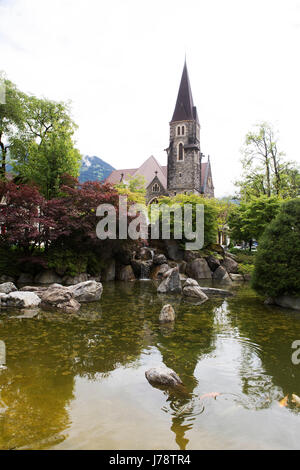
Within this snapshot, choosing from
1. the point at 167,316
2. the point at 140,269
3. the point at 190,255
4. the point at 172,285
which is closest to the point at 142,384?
the point at 167,316

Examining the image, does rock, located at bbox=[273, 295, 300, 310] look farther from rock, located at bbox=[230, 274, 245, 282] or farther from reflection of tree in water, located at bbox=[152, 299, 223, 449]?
rock, located at bbox=[230, 274, 245, 282]

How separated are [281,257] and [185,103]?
42.8 m

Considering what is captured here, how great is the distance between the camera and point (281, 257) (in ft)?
29.5

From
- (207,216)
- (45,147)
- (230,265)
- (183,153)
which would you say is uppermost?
(183,153)

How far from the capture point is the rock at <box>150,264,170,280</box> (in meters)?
18.0

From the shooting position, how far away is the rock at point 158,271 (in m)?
18.0

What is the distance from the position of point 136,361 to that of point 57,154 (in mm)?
16444

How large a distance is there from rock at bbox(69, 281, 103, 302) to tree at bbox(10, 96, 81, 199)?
946 cm

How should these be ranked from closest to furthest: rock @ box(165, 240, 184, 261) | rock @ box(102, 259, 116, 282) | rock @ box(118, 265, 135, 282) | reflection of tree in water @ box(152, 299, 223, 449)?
reflection of tree in water @ box(152, 299, 223, 449) < rock @ box(102, 259, 116, 282) < rock @ box(118, 265, 135, 282) < rock @ box(165, 240, 184, 261)

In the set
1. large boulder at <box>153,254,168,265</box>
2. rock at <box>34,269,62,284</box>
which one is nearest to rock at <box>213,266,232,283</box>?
large boulder at <box>153,254,168,265</box>

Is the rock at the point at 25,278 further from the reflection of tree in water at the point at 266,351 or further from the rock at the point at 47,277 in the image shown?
the reflection of tree in water at the point at 266,351

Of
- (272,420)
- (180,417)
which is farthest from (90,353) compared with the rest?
(272,420)

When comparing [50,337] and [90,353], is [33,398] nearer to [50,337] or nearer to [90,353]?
[90,353]

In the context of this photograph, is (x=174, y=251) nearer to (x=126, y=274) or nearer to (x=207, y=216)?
(x=207, y=216)
